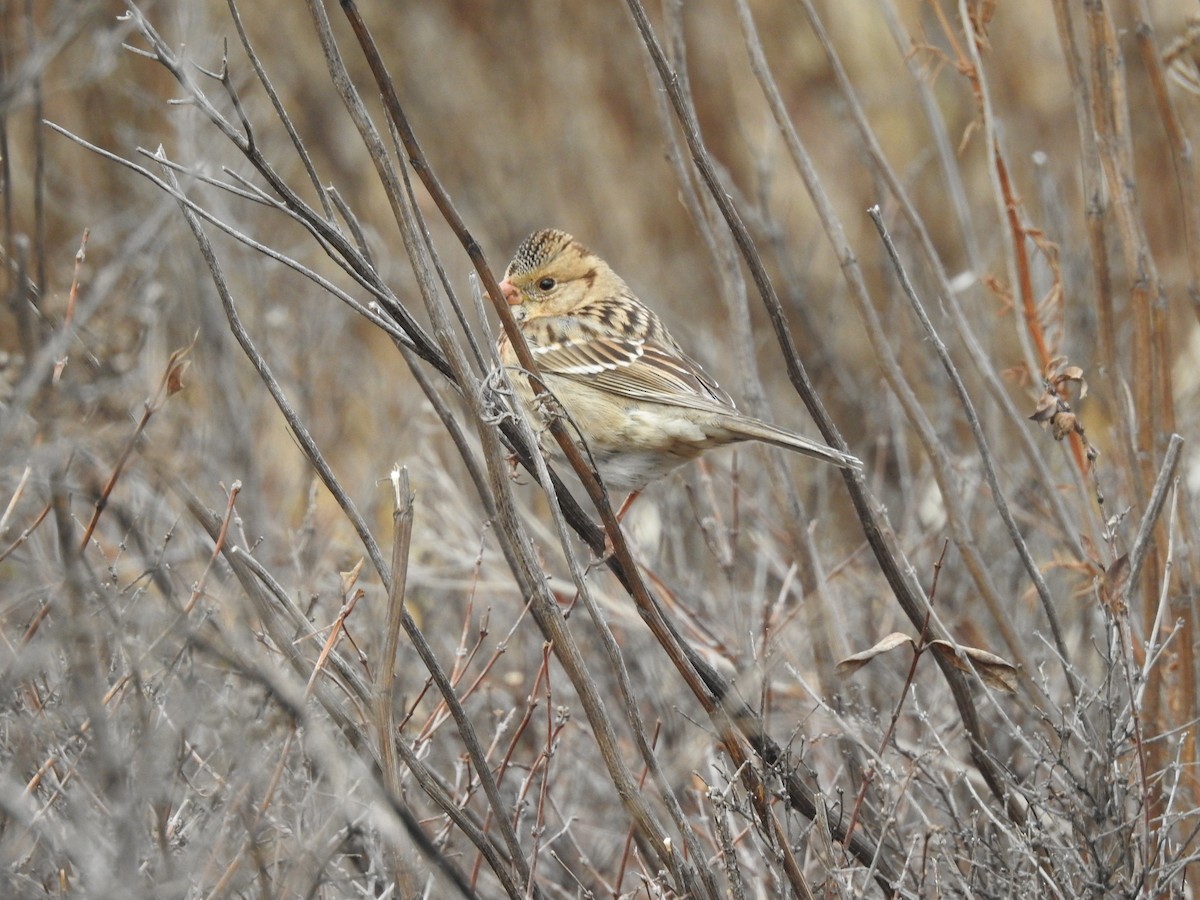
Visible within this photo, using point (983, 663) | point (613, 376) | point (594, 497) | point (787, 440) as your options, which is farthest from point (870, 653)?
point (613, 376)

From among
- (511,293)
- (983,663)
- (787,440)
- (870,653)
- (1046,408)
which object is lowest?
(983,663)

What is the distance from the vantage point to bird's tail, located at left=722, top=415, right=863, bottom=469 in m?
2.71

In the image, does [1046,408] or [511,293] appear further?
[511,293]

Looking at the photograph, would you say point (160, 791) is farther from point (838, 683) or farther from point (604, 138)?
point (604, 138)

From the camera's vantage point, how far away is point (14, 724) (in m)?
2.31

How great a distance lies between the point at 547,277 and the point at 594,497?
2.47m

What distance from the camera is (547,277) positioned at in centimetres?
463

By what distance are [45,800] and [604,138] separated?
293 inches

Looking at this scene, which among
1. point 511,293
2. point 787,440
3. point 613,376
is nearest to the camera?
point 787,440

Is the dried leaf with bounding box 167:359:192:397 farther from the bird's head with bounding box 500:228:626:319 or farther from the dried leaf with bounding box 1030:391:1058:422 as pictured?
the bird's head with bounding box 500:228:626:319

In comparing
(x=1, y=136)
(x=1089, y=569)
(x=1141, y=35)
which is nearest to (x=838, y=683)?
(x=1089, y=569)

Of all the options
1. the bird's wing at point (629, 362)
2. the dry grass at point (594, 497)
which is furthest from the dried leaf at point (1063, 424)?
the bird's wing at point (629, 362)

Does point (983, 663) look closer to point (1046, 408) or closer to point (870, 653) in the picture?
point (870, 653)

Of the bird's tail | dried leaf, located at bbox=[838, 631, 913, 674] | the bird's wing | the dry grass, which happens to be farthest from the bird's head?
dried leaf, located at bbox=[838, 631, 913, 674]
